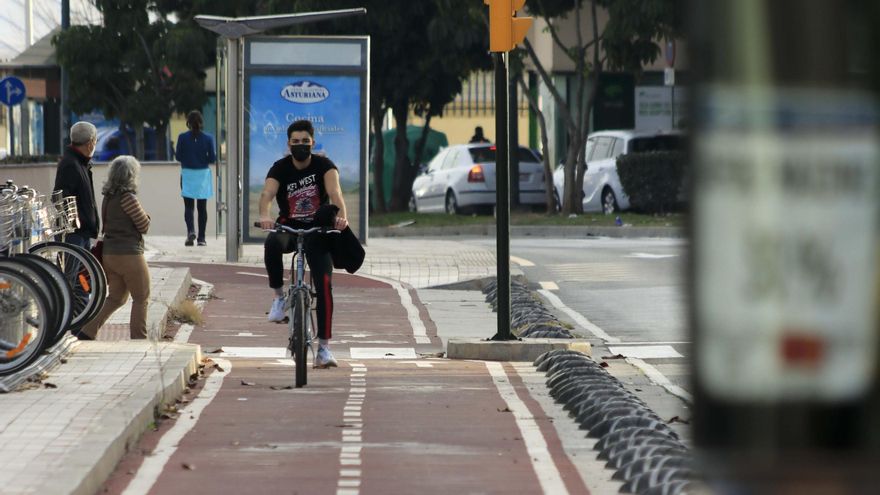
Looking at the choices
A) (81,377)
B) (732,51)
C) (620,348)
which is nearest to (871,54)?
(732,51)

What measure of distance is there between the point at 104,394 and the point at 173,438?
2.71 ft

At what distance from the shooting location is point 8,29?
2259 centimetres

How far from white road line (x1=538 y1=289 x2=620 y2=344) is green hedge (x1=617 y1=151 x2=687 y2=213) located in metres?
12.4

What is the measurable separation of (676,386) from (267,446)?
3.76 meters

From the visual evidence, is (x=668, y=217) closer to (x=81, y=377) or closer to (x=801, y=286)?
(x=81, y=377)

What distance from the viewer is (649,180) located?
102ft

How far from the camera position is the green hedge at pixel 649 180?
30.6m

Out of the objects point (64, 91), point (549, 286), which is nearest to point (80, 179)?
point (549, 286)

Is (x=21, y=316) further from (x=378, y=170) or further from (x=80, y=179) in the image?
(x=378, y=170)

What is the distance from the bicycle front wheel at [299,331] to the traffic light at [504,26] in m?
2.48

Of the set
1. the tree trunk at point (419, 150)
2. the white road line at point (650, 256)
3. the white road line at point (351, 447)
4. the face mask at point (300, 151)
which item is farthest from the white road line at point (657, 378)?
the tree trunk at point (419, 150)

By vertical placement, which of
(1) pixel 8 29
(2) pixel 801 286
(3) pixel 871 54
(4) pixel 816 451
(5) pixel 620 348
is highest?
(1) pixel 8 29

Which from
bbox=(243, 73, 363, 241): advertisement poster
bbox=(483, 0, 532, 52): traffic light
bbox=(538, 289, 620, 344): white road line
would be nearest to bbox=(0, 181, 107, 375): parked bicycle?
bbox=(483, 0, 532, 52): traffic light

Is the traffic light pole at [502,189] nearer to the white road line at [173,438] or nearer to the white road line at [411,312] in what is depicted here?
the white road line at [411,312]
